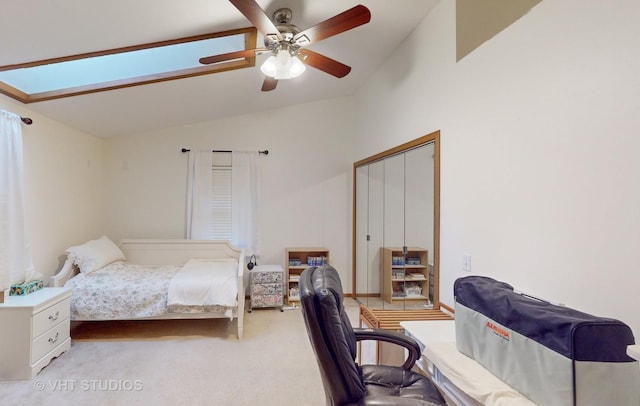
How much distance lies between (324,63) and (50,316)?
9.96 ft

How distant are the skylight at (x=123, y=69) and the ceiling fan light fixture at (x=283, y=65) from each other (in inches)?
20.7

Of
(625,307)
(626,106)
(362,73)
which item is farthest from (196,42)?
(625,307)

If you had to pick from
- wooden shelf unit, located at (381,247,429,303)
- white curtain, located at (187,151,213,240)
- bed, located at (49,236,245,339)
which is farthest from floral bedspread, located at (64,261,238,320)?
wooden shelf unit, located at (381,247,429,303)

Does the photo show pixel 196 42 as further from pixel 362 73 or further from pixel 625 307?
pixel 625 307

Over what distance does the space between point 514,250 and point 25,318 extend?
345cm

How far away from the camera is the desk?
1.13 metres

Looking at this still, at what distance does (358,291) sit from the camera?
4262 millimetres

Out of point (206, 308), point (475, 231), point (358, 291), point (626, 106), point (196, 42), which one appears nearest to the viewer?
point (626, 106)

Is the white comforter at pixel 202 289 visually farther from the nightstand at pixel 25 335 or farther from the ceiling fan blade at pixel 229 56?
the ceiling fan blade at pixel 229 56

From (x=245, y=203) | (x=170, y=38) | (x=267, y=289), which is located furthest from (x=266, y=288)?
(x=170, y=38)

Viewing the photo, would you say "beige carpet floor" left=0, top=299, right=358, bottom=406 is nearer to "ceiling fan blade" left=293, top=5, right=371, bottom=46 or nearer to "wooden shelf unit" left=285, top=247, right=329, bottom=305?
"wooden shelf unit" left=285, top=247, right=329, bottom=305

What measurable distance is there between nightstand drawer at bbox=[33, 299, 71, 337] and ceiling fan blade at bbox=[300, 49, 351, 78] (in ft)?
9.41

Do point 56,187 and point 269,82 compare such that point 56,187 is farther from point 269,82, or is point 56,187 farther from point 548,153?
point 548,153

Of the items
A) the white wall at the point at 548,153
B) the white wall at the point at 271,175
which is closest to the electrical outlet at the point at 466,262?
the white wall at the point at 548,153
